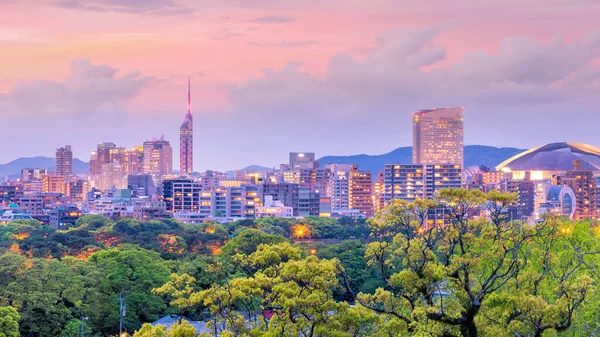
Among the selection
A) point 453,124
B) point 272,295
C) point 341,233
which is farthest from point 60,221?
point 453,124

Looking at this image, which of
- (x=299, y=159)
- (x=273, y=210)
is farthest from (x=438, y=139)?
(x=273, y=210)

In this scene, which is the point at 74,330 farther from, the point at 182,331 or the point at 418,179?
the point at 418,179

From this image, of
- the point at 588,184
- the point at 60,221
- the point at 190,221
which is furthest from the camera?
the point at 588,184

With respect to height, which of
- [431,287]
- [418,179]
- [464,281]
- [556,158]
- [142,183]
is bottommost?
[431,287]

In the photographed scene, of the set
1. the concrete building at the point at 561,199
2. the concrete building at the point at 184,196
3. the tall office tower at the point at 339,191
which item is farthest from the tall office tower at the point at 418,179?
the concrete building at the point at 184,196

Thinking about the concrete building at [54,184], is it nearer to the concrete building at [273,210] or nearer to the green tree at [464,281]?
the concrete building at [273,210]

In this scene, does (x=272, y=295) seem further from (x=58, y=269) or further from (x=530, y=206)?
(x=530, y=206)
